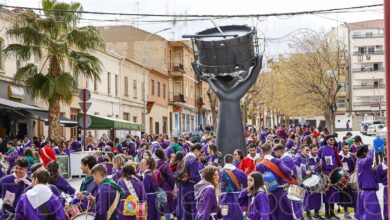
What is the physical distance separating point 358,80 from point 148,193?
92.4 metres

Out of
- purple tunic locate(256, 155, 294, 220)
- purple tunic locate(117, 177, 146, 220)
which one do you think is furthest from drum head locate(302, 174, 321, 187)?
purple tunic locate(117, 177, 146, 220)

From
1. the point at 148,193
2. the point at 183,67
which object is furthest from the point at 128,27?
the point at 148,193

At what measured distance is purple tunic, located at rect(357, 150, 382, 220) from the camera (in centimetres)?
1187

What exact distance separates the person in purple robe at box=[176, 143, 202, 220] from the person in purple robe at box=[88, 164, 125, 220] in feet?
12.8

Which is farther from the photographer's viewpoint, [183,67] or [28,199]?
[183,67]

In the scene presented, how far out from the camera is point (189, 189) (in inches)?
503

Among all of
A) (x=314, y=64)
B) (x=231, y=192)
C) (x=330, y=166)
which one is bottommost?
(x=231, y=192)

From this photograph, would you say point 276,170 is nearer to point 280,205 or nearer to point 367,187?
point 280,205

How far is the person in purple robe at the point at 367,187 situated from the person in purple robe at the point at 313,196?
1.86 m

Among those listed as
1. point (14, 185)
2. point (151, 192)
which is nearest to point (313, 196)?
point (151, 192)

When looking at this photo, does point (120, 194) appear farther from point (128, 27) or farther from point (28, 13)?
point (128, 27)

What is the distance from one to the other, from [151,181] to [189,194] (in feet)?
4.01

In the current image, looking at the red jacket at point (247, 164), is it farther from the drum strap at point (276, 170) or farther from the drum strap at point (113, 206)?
the drum strap at point (113, 206)

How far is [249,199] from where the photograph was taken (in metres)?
9.55
